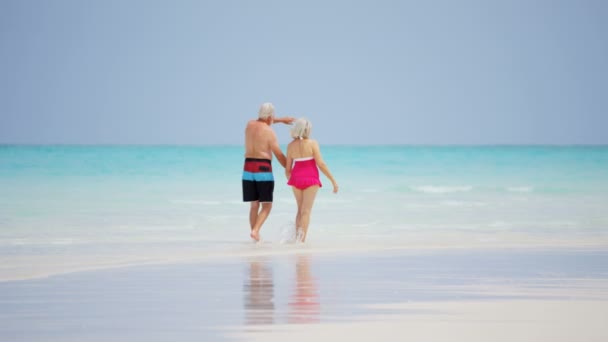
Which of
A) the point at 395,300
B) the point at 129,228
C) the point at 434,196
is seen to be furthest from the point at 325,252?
the point at 434,196

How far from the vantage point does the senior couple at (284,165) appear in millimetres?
8602

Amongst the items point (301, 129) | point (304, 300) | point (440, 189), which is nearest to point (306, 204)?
point (301, 129)

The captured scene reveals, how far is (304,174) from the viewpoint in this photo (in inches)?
340

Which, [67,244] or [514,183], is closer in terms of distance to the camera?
[67,244]

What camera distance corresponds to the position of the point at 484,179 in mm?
23875

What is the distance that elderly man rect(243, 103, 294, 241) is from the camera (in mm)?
8617

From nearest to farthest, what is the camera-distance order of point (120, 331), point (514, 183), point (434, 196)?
point (120, 331) → point (434, 196) → point (514, 183)

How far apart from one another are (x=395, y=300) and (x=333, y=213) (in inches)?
285

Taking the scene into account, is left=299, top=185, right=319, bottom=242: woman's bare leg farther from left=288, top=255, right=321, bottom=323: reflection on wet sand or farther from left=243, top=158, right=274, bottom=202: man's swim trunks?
left=288, top=255, right=321, bottom=323: reflection on wet sand

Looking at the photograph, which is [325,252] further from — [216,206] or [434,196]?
[434,196]

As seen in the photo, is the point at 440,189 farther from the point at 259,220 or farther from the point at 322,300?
the point at 322,300

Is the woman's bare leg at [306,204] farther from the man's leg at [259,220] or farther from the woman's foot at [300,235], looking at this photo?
the man's leg at [259,220]

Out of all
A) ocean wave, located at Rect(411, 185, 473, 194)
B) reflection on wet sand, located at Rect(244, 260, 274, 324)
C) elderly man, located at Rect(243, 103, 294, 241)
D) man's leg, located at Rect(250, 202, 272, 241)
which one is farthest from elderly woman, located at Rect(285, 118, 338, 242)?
ocean wave, located at Rect(411, 185, 473, 194)

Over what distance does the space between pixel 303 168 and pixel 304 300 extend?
3396 millimetres
